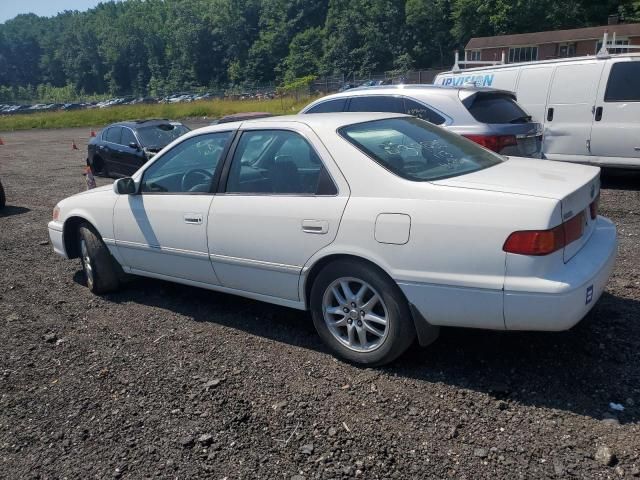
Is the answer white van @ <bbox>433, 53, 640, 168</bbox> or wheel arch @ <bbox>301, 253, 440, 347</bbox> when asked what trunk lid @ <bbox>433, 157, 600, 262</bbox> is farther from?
white van @ <bbox>433, 53, 640, 168</bbox>

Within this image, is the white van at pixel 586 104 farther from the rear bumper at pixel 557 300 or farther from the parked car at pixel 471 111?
the rear bumper at pixel 557 300

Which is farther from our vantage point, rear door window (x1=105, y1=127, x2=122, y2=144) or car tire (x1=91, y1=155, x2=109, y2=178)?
car tire (x1=91, y1=155, x2=109, y2=178)

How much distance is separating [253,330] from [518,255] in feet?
7.25

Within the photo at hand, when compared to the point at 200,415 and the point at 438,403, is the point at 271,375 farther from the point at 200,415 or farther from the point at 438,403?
the point at 438,403

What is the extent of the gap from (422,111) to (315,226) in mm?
4120

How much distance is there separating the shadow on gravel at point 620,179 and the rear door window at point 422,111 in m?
3.70

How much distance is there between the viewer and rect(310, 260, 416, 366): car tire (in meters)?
3.47

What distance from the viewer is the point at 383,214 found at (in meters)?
3.42

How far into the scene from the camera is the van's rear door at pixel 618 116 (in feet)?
27.6

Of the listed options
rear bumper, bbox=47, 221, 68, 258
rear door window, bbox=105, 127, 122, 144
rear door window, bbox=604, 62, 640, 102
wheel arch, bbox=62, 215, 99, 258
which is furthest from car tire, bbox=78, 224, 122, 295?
rear door window, bbox=105, 127, 122, 144

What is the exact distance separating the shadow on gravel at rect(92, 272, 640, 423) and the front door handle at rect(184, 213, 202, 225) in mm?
855

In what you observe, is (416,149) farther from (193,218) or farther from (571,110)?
(571,110)

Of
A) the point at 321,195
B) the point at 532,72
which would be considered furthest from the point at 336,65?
the point at 321,195

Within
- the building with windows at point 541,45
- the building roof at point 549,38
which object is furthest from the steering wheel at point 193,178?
the building with windows at point 541,45
